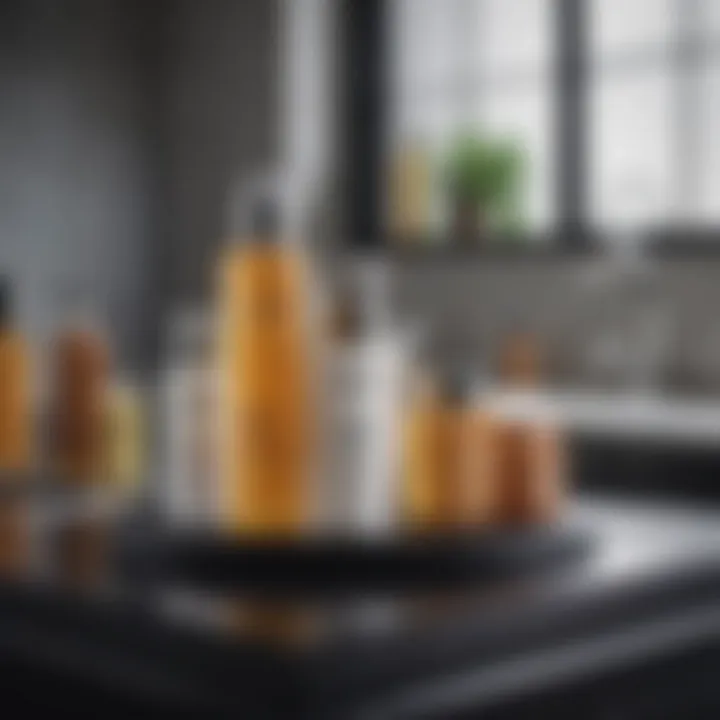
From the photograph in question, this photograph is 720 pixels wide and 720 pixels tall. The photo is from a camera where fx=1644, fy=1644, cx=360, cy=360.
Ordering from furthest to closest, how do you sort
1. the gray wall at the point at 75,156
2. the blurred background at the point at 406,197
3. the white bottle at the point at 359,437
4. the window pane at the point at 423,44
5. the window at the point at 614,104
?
the window pane at the point at 423,44, the gray wall at the point at 75,156, the window at the point at 614,104, the blurred background at the point at 406,197, the white bottle at the point at 359,437

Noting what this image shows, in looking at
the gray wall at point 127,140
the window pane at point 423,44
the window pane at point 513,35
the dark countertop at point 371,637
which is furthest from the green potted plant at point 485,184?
the dark countertop at point 371,637

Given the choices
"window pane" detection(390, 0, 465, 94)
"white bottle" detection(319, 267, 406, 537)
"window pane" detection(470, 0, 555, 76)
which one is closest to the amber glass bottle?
"white bottle" detection(319, 267, 406, 537)

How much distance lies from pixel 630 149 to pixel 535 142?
0.27 metres

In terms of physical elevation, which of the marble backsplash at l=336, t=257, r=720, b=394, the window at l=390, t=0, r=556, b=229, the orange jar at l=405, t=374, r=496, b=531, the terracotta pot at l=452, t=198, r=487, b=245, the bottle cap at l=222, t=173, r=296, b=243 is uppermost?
the window at l=390, t=0, r=556, b=229

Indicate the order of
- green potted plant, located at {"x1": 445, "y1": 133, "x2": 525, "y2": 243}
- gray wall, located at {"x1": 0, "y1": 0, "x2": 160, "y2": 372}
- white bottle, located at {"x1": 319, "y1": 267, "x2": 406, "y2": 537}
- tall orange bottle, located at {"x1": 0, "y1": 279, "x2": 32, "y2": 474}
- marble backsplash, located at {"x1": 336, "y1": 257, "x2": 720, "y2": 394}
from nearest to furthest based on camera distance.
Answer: white bottle, located at {"x1": 319, "y1": 267, "x2": 406, "y2": 537} < tall orange bottle, located at {"x1": 0, "y1": 279, "x2": 32, "y2": 474} < marble backsplash, located at {"x1": 336, "y1": 257, "x2": 720, "y2": 394} < green potted plant, located at {"x1": 445, "y1": 133, "x2": 525, "y2": 243} < gray wall, located at {"x1": 0, "y1": 0, "x2": 160, "y2": 372}

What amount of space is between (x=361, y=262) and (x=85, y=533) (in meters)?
2.67

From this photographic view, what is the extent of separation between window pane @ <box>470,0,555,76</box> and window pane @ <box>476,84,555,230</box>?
8 cm

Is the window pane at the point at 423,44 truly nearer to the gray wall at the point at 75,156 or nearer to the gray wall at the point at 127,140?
the gray wall at the point at 127,140

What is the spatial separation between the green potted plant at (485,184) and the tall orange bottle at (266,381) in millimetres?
2491

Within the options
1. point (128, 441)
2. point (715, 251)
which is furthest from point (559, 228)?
point (128, 441)

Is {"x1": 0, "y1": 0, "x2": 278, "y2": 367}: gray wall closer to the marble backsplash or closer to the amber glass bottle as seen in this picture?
the marble backsplash

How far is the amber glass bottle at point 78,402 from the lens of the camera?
6.53 ft

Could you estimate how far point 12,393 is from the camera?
1.91m

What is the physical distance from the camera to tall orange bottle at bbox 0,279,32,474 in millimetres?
1898
